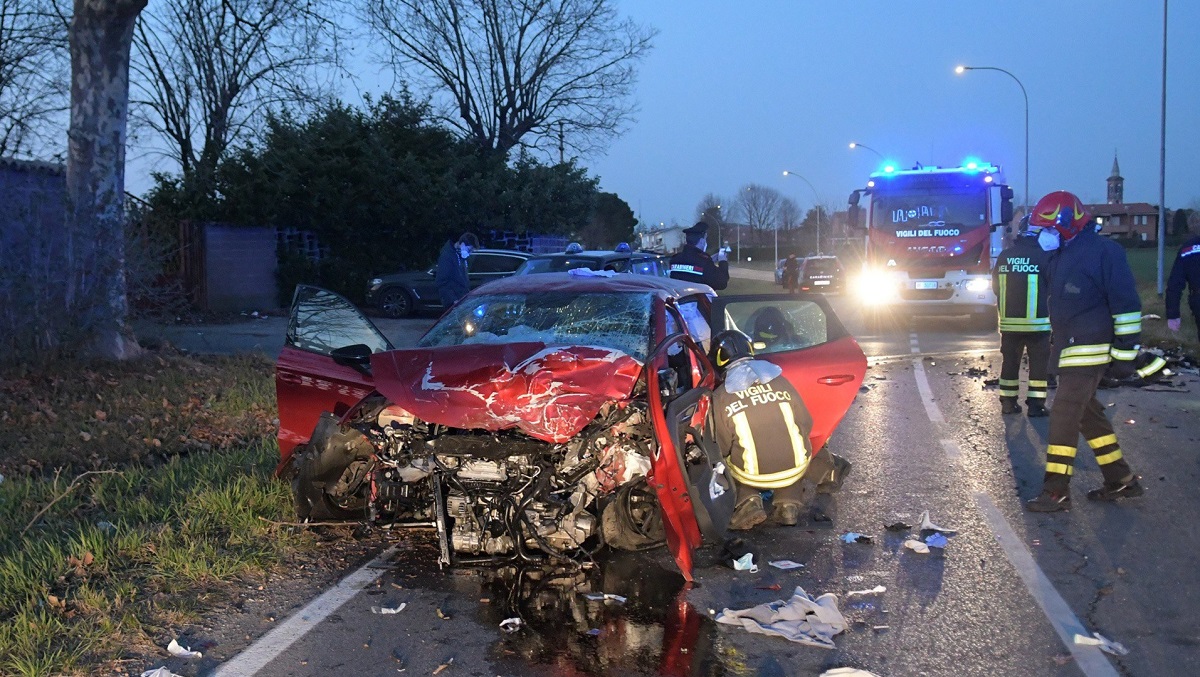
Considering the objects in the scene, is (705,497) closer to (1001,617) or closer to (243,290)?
(1001,617)

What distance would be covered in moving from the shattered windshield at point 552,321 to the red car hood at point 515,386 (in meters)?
0.70

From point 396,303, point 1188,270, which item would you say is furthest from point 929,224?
point 396,303

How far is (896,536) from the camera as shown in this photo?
19.4 feet

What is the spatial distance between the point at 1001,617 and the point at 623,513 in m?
1.80

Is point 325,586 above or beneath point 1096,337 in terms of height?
beneath

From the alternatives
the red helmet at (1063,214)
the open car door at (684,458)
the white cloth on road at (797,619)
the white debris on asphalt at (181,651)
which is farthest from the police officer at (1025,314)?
the white debris on asphalt at (181,651)

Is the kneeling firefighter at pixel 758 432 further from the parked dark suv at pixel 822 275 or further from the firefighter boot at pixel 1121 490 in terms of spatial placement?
the parked dark suv at pixel 822 275

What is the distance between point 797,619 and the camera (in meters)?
4.47

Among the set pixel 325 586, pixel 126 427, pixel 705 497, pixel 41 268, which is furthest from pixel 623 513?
pixel 41 268

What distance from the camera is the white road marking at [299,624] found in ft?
13.4

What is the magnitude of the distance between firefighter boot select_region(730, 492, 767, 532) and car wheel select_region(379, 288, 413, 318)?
1690cm

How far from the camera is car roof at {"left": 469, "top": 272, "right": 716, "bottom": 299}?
6.50 m

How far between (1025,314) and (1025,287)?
0.26 metres

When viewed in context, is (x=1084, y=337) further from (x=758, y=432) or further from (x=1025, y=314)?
(x=1025, y=314)
